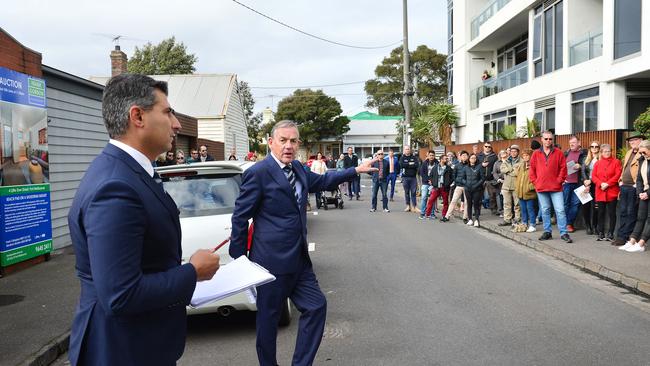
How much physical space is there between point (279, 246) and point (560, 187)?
27.2ft

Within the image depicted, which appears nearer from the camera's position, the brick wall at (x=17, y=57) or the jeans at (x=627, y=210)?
the brick wall at (x=17, y=57)

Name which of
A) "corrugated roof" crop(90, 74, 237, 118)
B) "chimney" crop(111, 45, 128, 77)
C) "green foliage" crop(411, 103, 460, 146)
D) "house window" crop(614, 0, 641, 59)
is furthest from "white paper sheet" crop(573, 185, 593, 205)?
"corrugated roof" crop(90, 74, 237, 118)

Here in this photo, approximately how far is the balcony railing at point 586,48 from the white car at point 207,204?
49.1ft

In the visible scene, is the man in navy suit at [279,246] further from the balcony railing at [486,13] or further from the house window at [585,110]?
the balcony railing at [486,13]

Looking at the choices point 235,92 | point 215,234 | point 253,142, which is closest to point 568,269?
point 215,234

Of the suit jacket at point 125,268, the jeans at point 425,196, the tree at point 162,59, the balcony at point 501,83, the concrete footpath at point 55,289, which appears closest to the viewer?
the suit jacket at point 125,268

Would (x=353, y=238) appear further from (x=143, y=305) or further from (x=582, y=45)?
(x=582, y=45)

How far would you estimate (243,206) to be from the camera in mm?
4109

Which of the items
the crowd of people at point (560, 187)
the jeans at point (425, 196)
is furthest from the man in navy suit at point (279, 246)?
the jeans at point (425, 196)

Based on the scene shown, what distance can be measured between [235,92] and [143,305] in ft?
113

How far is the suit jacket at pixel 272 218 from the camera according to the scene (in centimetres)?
402

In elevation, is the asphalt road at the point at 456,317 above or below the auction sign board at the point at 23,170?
below

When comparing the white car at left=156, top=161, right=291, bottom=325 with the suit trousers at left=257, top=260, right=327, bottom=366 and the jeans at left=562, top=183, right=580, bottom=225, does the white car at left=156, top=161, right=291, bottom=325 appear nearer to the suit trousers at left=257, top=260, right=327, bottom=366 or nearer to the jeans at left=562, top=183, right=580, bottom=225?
the suit trousers at left=257, top=260, right=327, bottom=366

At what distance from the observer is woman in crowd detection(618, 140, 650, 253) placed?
9406 millimetres
